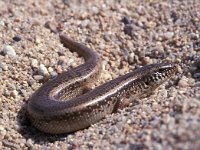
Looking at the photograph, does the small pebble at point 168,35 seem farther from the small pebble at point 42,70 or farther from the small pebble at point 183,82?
the small pebble at point 42,70

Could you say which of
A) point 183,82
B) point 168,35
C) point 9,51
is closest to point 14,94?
point 9,51

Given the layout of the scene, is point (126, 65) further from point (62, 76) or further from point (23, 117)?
point (23, 117)

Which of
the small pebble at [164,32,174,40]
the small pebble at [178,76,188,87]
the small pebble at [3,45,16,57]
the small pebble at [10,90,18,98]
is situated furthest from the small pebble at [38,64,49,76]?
the small pebble at [164,32,174,40]

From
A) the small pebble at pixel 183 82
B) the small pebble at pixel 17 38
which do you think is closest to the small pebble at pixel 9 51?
the small pebble at pixel 17 38

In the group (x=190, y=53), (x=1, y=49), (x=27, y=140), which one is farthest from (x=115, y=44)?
(x=27, y=140)

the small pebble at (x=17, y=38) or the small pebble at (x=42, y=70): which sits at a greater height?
the small pebble at (x=17, y=38)

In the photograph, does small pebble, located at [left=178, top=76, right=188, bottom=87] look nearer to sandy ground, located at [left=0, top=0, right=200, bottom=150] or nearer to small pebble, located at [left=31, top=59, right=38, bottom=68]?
sandy ground, located at [left=0, top=0, right=200, bottom=150]

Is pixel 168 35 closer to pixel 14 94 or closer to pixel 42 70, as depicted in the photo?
pixel 42 70

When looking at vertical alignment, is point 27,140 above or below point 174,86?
below

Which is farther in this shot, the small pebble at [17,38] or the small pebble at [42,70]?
the small pebble at [17,38]
